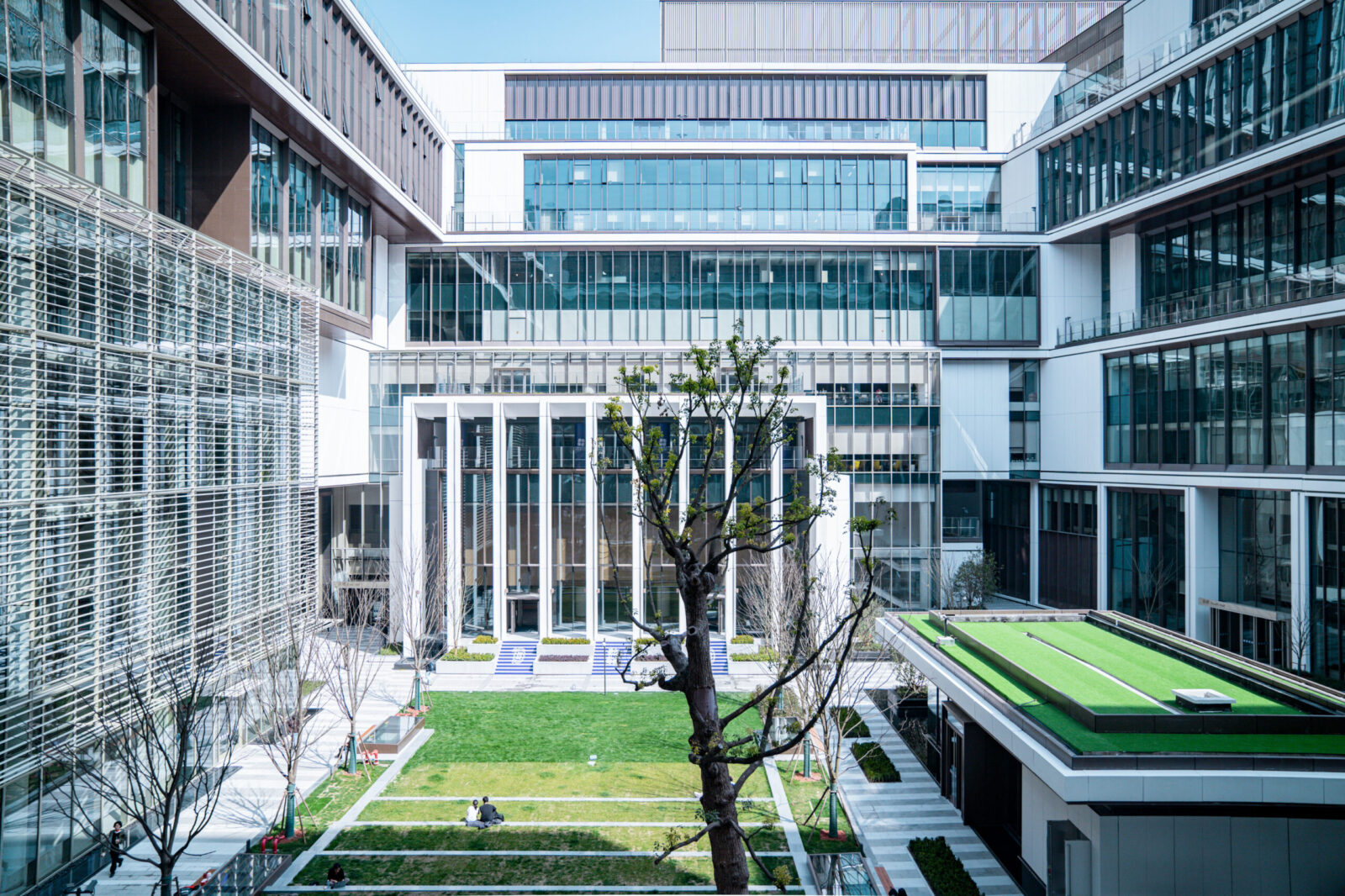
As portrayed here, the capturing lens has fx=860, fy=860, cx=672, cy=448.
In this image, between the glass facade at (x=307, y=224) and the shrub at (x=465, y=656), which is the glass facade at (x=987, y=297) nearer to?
the shrub at (x=465, y=656)

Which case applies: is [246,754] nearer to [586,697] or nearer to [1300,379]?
[586,697]

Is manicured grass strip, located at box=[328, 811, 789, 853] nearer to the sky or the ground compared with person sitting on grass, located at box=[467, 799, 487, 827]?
nearer to the ground

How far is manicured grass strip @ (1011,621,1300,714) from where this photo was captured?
1825 cm

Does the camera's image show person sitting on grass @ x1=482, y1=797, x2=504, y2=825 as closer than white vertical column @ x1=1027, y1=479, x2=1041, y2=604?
Yes

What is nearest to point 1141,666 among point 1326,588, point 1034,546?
point 1326,588

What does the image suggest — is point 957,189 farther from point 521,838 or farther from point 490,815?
point 521,838

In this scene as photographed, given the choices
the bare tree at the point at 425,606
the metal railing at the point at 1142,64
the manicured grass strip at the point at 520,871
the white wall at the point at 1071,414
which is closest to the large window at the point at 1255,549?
the white wall at the point at 1071,414

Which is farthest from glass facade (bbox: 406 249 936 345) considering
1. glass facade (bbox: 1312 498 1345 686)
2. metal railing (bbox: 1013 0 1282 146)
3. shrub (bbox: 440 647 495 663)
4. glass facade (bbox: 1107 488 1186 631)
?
glass facade (bbox: 1312 498 1345 686)

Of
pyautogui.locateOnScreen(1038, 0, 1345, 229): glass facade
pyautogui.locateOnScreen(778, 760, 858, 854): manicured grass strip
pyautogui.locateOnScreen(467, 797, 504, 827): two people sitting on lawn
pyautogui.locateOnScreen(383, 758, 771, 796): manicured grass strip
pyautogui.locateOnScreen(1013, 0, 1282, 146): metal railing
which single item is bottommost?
pyautogui.locateOnScreen(778, 760, 858, 854): manicured grass strip

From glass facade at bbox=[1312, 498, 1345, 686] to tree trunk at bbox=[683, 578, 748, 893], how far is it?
27898 millimetres

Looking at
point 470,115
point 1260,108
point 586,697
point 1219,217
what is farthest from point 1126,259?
point 470,115

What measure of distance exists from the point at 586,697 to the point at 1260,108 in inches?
1313

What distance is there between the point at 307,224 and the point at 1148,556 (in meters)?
37.0

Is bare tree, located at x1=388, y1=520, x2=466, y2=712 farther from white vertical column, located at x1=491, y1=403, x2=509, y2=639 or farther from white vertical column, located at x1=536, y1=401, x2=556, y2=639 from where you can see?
white vertical column, located at x1=536, y1=401, x2=556, y2=639
